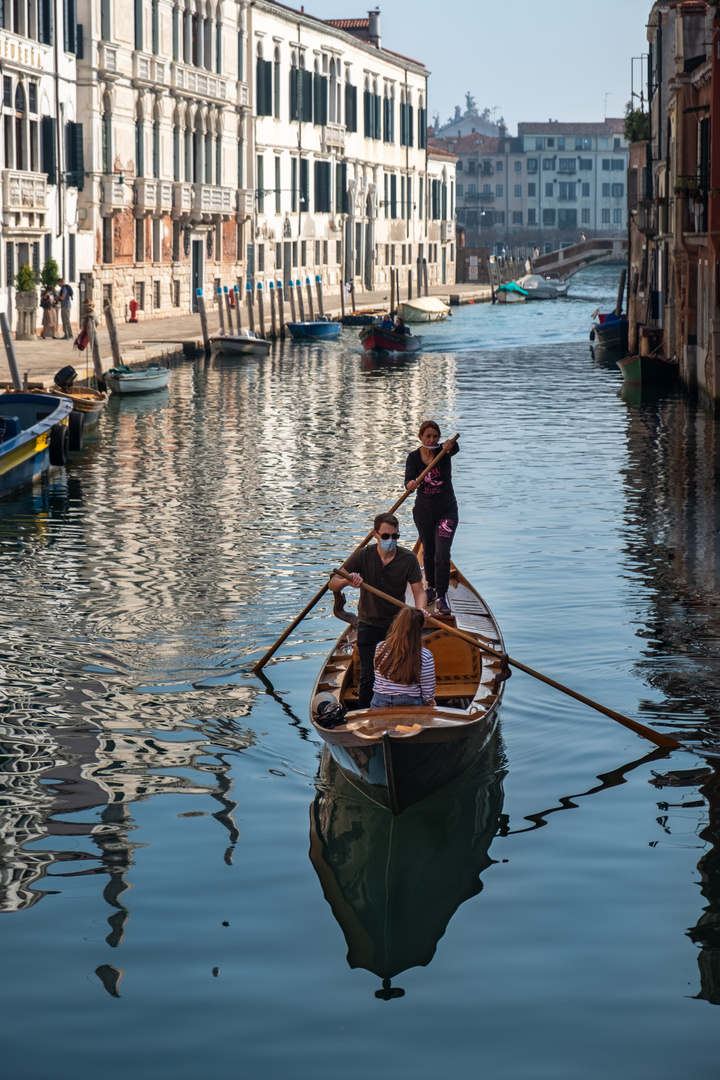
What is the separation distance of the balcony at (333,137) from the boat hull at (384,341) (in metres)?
20.9

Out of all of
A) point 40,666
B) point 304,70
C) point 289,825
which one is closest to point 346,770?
point 289,825

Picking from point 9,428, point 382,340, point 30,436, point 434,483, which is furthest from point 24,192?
point 434,483

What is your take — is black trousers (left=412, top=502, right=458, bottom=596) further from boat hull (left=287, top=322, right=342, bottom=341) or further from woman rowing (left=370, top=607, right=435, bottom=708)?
boat hull (left=287, top=322, right=342, bottom=341)

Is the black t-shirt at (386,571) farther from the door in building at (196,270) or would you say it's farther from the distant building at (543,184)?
the distant building at (543,184)

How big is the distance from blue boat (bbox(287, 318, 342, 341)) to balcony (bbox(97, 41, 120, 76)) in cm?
932

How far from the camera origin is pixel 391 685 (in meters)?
8.27

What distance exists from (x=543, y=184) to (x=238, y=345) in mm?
92564

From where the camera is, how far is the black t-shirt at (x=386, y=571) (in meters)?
8.69

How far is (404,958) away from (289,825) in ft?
5.08

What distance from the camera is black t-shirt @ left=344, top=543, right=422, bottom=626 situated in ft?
28.5

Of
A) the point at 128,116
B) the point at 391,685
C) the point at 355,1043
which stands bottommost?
the point at 355,1043

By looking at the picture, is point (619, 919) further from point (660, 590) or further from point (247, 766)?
point (660, 590)

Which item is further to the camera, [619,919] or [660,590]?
[660,590]

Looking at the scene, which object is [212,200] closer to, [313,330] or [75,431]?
[313,330]
